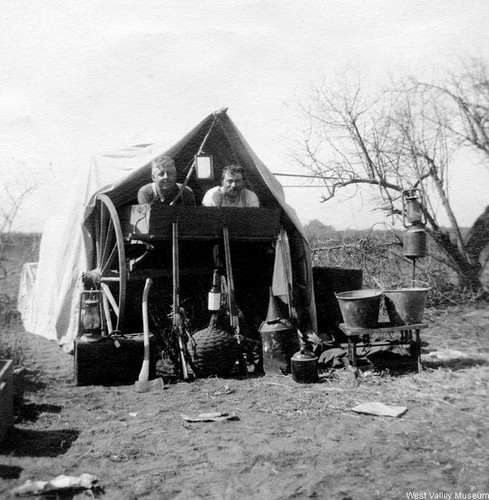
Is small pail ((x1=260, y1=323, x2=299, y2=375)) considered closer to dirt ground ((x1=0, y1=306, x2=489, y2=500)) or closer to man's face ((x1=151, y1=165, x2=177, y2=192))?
dirt ground ((x1=0, y1=306, x2=489, y2=500))

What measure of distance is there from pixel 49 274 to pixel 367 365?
480cm

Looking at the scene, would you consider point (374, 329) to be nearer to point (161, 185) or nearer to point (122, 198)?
point (161, 185)

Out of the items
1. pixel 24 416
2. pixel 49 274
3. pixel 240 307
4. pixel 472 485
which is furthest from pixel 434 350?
pixel 49 274

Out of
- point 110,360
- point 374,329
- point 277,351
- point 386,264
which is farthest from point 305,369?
point 386,264

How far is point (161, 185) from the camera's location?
5930mm

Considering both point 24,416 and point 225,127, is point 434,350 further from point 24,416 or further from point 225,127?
point 24,416

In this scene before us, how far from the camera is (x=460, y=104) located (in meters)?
10.9

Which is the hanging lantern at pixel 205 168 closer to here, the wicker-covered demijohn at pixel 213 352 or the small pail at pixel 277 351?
the wicker-covered demijohn at pixel 213 352

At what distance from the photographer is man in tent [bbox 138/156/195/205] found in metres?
5.90

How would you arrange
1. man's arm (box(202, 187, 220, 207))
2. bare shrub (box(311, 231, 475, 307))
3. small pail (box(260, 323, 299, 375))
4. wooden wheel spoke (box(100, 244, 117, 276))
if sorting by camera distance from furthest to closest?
bare shrub (box(311, 231, 475, 307)) < man's arm (box(202, 187, 220, 207)) < wooden wheel spoke (box(100, 244, 117, 276)) < small pail (box(260, 323, 299, 375))

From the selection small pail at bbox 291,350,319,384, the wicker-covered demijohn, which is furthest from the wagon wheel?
small pail at bbox 291,350,319,384

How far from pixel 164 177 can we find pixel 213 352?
2.13m

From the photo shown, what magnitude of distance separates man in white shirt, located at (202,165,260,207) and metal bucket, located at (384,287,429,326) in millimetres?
2221

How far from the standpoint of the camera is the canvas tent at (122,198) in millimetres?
6477
